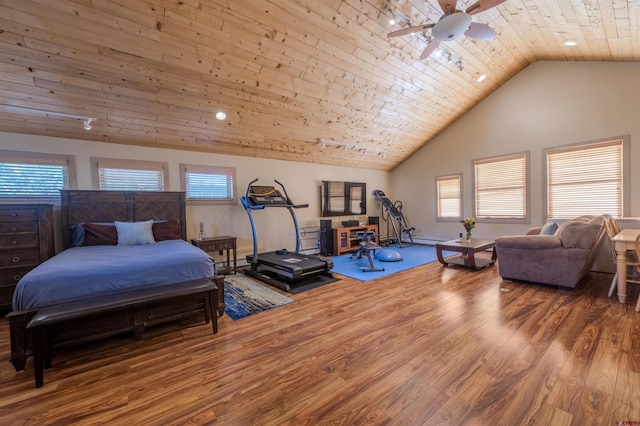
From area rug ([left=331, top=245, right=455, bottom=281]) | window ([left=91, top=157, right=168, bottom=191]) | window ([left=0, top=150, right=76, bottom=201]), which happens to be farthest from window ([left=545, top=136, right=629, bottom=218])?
window ([left=0, top=150, right=76, bottom=201])

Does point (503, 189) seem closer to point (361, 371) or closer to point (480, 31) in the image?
point (480, 31)

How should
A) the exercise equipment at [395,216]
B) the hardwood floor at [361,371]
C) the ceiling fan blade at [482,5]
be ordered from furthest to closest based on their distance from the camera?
the exercise equipment at [395,216]
the ceiling fan blade at [482,5]
the hardwood floor at [361,371]

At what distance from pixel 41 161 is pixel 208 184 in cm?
233

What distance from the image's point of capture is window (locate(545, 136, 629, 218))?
4891 mm

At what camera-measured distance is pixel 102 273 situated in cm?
246

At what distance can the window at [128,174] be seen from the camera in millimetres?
4277

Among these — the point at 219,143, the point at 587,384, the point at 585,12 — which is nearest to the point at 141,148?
the point at 219,143

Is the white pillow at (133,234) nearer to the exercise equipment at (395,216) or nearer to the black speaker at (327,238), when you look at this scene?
the black speaker at (327,238)

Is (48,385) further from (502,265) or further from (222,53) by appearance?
(502,265)

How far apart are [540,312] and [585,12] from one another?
3916 mm

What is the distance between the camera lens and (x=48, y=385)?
6.29 feet

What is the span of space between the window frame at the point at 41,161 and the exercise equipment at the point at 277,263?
2.56 meters

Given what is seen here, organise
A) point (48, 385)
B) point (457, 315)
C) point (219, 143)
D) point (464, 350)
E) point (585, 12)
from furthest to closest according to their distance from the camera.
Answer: point (219, 143) → point (585, 12) → point (457, 315) → point (464, 350) → point (48, 385)

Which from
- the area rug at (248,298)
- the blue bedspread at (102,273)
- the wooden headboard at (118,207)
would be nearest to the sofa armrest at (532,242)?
the area rug at (248,298)
